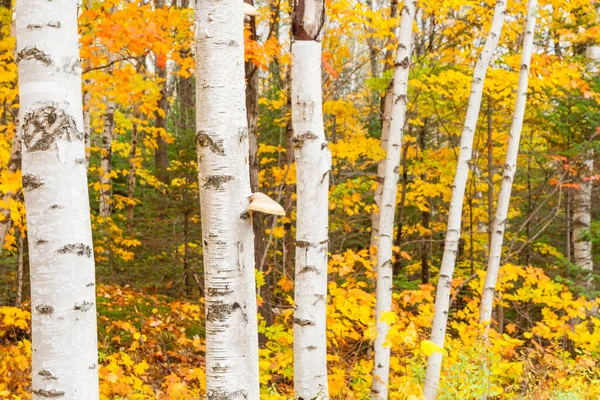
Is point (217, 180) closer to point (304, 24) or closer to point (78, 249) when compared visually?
point (78, 249)

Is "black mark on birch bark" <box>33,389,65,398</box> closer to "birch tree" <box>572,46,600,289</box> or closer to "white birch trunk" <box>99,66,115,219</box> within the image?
"white birch trunk" <box>99,66,115,219</box>

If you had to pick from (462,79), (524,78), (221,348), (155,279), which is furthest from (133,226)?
(221,348)

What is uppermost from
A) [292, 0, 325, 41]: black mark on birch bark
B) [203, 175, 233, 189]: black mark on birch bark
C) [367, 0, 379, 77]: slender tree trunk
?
[367, 0, 379, 77]: slender tree trunk

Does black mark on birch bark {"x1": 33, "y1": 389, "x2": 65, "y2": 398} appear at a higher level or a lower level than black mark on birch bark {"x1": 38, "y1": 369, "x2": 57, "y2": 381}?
lower

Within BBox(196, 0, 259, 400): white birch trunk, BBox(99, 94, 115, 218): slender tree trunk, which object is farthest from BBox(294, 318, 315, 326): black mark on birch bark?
BBox(99, 94, 115, 218): slender tree trunk

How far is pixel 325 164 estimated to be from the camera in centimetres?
316

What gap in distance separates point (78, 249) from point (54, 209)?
0.15m

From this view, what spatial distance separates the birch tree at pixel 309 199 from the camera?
3.05 metres

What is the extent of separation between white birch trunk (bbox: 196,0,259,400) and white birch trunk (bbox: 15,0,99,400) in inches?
17.0

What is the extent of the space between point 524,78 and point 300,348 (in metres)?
4.31

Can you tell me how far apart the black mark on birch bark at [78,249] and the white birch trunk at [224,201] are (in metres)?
0.41

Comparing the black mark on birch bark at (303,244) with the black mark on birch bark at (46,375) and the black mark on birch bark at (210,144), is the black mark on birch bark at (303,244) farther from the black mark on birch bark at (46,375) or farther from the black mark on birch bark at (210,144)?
the black mark on birch bark at (46,375)

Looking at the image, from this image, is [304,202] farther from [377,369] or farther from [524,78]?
[524,78]

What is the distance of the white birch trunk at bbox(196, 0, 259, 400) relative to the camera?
1966 millimetres
